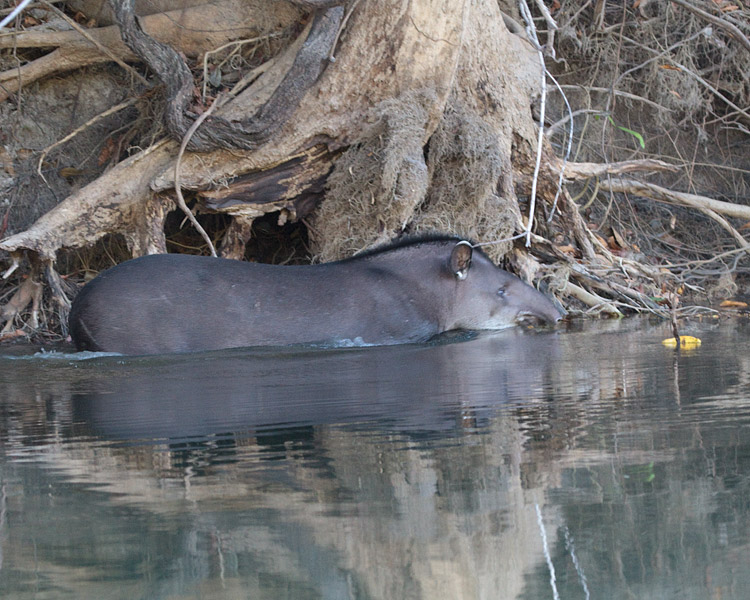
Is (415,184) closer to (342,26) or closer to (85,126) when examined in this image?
(342,26)

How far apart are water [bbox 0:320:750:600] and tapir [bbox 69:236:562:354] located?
6.19ft

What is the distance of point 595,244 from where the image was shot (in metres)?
8.49

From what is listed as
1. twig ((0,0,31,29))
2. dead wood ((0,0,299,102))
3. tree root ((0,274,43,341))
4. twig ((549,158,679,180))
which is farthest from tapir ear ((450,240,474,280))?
twig ((0,0,31,29))

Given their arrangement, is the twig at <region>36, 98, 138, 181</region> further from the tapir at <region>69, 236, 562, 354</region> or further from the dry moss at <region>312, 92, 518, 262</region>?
the tapir at <region>69, 236, 562, 354</region>

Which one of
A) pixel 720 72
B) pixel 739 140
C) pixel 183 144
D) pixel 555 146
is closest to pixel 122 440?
pixel 183 144

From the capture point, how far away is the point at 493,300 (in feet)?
23.3

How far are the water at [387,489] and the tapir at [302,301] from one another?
6.19ft

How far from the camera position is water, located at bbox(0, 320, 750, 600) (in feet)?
5.16

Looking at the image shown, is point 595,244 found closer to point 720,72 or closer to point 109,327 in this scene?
point 720,72

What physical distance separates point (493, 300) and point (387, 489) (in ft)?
16.8

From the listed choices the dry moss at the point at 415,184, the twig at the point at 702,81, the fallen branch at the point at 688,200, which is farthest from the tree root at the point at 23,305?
the twig at the point at 702,81

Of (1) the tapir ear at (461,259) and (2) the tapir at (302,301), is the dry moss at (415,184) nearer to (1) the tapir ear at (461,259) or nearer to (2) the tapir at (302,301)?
(2) the tapir at (302,301)

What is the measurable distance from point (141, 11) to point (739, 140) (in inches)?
276

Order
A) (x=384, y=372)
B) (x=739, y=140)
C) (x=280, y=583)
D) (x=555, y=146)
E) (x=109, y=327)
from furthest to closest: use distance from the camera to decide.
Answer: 1. (x=739, y=140)
2. (x=555, y=146)
3. (x=109, y=327)
4. (x=384, y=372)
5. (x=280, y=583)
